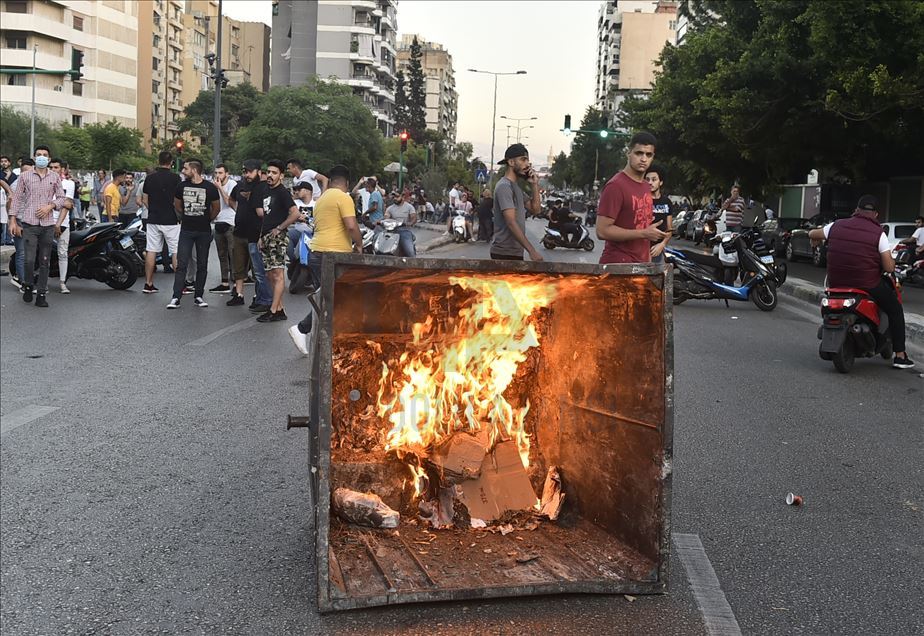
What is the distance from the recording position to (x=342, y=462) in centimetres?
467

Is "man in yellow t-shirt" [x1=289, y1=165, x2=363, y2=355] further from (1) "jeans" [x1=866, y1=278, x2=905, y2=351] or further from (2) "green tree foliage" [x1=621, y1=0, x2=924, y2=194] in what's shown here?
(2) "green tree foliage" [x1=621, y1=0, x2=924, y2=194]

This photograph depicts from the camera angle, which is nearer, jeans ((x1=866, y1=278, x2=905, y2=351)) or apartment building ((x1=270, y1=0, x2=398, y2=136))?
jeans ((x1=866, y1=278, x2=905, y2=351))

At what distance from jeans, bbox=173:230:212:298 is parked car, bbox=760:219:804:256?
21.2 meters

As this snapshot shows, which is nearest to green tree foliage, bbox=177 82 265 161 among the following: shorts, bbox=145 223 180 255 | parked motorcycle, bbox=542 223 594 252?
parked motorcycle, bbox=542 223 594 252

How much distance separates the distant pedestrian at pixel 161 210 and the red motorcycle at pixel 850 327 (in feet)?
26.7

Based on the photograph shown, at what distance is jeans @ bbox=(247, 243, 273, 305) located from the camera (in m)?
12.4

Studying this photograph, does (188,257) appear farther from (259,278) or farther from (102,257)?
(102,257)

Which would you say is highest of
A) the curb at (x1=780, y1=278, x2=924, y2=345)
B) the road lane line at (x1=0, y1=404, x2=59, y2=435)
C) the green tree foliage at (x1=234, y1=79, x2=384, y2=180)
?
the green tree foliage at (x1=234, y1=79, x2=384, y2=180)

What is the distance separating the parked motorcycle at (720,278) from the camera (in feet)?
50.2

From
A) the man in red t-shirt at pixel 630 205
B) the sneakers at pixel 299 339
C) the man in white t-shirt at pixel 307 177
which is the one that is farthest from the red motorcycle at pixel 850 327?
the man in white t-shirt at pixel 307 177

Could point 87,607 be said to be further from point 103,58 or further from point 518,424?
point 103,58

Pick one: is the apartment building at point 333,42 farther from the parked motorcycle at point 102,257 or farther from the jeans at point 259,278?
the jeans at point 259,278

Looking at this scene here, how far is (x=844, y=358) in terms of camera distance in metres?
9.77

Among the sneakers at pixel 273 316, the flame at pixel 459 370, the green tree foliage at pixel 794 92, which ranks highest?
the green tree foliage at pixel 794 92
